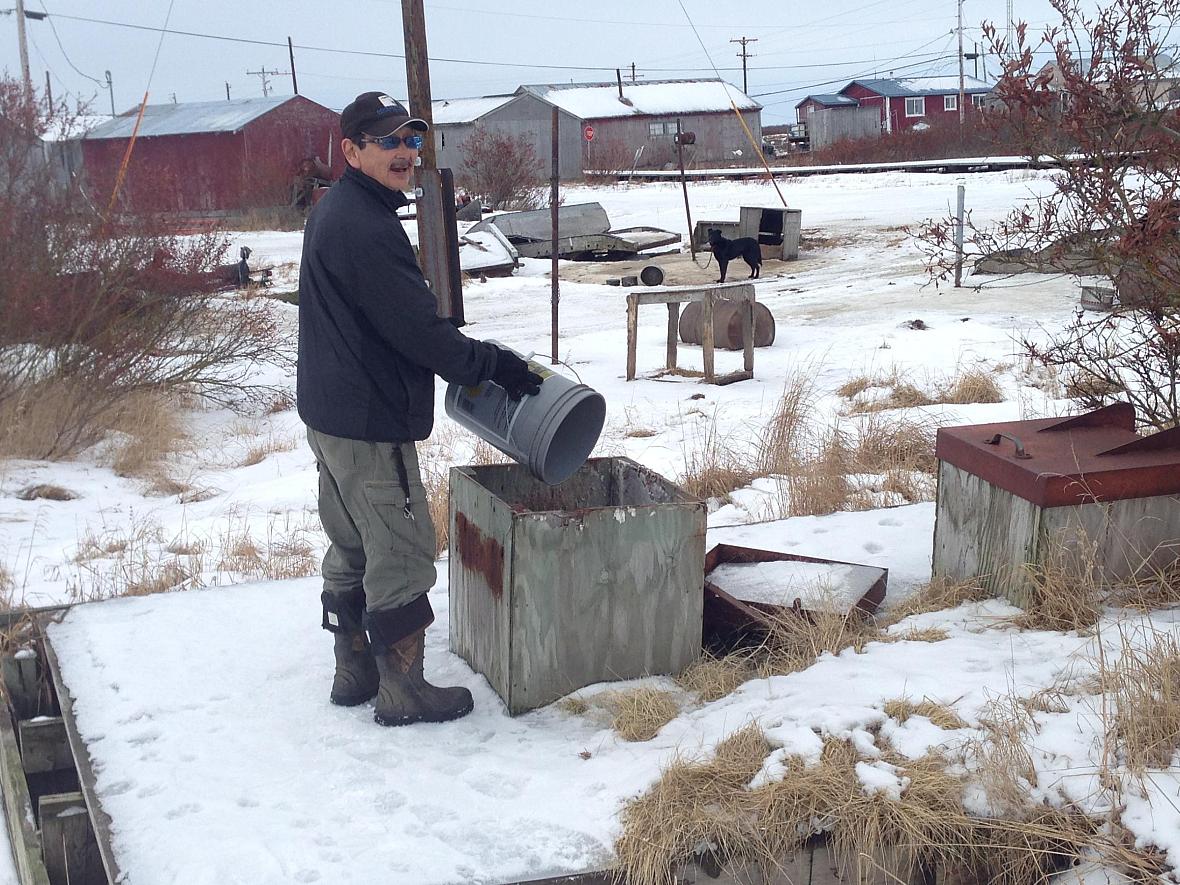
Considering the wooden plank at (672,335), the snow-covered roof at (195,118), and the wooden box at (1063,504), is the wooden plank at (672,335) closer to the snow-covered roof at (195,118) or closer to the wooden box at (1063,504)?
the wooden box at (1063,504)

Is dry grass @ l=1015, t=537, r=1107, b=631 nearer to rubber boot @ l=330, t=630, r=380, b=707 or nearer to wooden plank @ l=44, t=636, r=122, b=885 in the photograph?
rubber boot @ l=330, t=630, r=380, b=707

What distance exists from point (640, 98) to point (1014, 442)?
57.7 meters

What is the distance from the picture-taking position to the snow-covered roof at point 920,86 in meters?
70.8

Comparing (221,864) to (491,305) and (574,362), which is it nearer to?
(574,362)

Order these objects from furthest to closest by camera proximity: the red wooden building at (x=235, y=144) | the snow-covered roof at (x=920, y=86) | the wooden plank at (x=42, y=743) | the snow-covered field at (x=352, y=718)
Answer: the snow-covered roof at (x=920, y=86) < the red wooden building at (x=235, y=144) < the wooden plank at (x=42, y=743) < the snow-covered field at (x=352, y=718)

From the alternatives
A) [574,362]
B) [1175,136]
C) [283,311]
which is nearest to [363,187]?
[1175,136]

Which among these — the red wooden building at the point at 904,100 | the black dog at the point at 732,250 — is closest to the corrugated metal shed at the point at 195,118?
the black dog at the point at 732,250

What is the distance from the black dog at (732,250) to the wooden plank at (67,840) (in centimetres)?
1418

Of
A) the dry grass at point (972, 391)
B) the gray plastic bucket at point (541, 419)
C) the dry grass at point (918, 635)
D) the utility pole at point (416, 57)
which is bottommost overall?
the dry grass at point (918, 635)

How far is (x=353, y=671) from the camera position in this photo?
13.3ft

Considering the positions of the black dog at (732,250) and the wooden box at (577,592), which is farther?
the black dog at (732,250)

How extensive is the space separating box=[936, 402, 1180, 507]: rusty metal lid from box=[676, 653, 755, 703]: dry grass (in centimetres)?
114

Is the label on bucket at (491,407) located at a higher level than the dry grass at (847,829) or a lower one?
higher

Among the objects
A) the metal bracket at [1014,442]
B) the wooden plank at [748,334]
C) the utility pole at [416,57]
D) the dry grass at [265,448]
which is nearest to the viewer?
the metal bracket at [1014,442]
